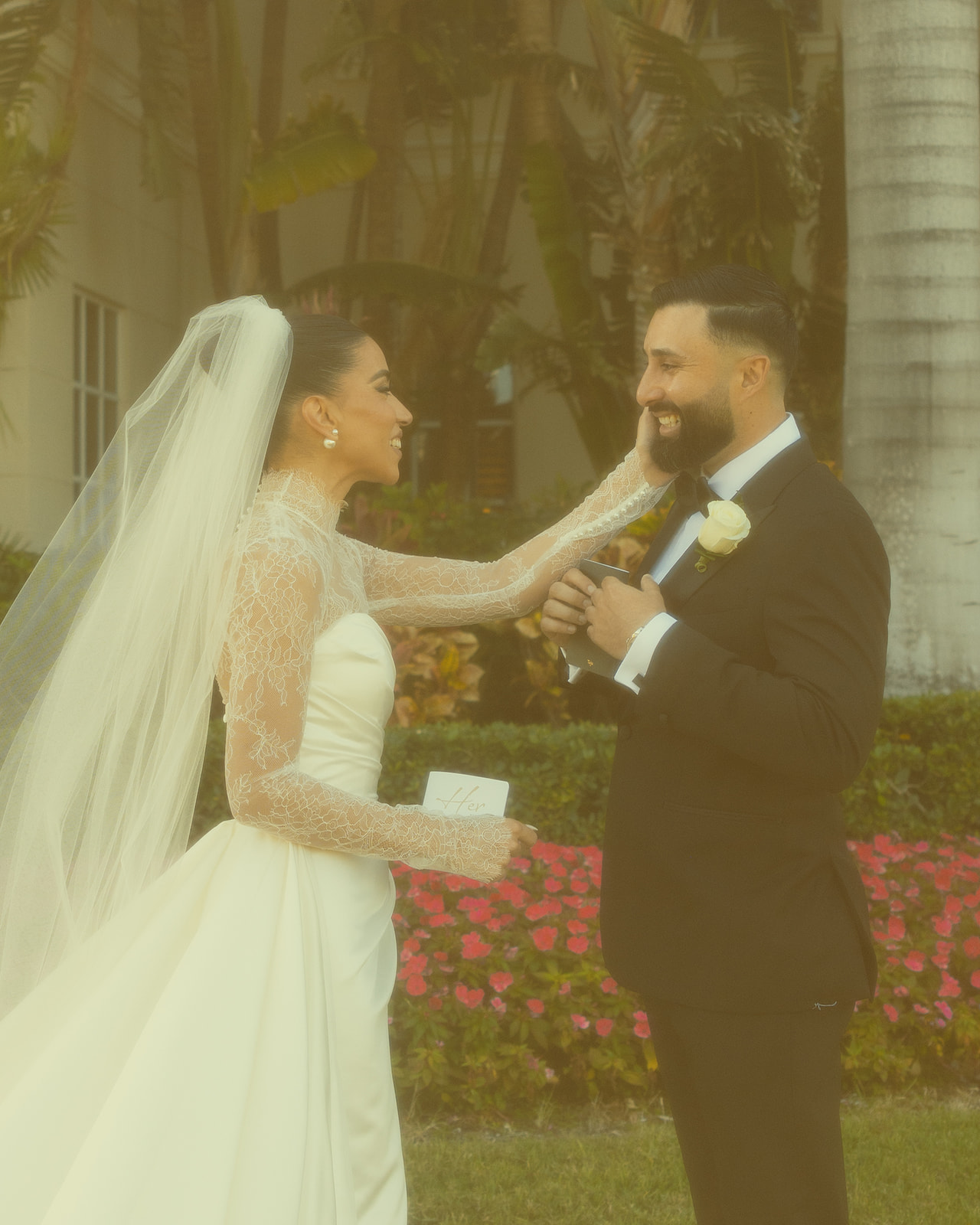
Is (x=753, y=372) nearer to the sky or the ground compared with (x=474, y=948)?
nearer to the sky

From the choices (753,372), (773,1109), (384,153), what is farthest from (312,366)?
(384,153)


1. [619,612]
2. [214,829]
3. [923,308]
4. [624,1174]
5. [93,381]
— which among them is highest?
[93,381]

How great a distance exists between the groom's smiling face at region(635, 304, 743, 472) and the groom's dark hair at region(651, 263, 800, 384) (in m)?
0.02

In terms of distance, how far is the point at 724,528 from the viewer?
2.27m

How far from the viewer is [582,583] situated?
8.16ft

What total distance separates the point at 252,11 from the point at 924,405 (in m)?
10.0

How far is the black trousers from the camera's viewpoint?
227 centimetres

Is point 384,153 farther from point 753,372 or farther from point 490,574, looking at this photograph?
point 753,372

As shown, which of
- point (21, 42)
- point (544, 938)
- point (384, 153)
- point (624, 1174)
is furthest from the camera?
point (384, 153)

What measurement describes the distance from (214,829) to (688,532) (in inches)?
45.2

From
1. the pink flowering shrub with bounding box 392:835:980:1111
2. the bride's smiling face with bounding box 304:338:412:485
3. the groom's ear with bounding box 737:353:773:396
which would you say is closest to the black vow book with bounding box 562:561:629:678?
the groom's ear with bounding box 737:353:773:396

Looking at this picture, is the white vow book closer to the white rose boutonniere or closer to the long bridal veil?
the long bridal veil

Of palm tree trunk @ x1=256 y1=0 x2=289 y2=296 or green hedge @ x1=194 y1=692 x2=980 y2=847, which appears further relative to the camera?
palm tree trunk @ x1=256 y1=0 x2=289 y2=296

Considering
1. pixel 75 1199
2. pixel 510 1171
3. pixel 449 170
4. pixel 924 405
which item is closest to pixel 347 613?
pixel 75 1199
